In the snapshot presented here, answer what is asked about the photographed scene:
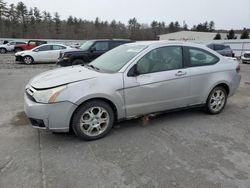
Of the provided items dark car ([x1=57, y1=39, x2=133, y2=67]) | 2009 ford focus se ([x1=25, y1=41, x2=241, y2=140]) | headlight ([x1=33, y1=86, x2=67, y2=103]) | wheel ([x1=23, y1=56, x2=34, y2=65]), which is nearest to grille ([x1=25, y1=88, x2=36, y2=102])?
2009 ford focus se ([x1=25, y1=41, x2=241, y2=140])

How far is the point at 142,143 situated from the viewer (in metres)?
3.54

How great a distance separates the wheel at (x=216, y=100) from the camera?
4734 millimetres

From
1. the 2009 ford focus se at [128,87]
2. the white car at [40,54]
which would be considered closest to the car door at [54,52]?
the white car at [40,54]

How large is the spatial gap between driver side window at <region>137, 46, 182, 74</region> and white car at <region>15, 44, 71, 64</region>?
44.1ft

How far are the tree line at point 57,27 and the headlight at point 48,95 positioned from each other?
2045 inches

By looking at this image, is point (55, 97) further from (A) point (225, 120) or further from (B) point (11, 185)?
(A) point (225, 120)

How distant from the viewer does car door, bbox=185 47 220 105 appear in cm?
437

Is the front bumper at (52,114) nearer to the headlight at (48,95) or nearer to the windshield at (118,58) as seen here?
the headlight at (48,95)

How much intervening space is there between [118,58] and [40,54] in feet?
43.4

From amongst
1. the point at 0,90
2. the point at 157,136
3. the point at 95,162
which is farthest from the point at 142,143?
the point at 0,90

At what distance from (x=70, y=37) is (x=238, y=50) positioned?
48.4 m

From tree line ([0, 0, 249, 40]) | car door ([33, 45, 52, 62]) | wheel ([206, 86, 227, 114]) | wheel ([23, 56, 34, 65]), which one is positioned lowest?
wheel ([206, 86, 227, 114])

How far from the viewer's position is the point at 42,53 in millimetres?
15938

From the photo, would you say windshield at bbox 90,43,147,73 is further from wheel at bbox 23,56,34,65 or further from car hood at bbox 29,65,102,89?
wheel at bbox 23,56,34,65
